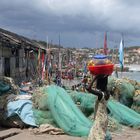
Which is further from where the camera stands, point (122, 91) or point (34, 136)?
point (122, 91)

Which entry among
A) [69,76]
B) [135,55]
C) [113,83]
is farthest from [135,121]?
[135,55]

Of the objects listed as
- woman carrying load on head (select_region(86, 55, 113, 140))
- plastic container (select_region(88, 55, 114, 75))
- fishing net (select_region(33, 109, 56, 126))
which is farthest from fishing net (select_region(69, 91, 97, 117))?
plastic container (select_region(88, 55, 114, 75))

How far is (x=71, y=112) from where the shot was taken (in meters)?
12.1

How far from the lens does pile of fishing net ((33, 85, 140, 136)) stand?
11.7 m

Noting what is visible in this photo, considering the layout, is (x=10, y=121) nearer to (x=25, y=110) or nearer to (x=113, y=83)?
(x=25, y=110)

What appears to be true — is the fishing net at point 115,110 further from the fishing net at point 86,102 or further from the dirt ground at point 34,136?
the dirt ground at point 34,136

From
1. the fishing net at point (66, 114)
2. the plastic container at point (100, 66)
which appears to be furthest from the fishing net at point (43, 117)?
the plastic container at point (100, 66)

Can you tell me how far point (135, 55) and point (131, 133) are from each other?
64.7 m

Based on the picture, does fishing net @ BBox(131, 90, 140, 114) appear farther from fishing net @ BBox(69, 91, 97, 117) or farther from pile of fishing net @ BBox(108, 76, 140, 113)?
fishing net @ BBox(69, 91, 97, 117)

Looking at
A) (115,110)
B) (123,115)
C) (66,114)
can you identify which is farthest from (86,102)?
(66,114)

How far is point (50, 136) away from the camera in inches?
446

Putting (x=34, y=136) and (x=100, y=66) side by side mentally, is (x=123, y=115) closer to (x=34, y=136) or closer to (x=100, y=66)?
(x=34, y=136)

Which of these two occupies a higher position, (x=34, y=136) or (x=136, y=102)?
(x=136, y=102)

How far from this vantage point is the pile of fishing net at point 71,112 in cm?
1170
